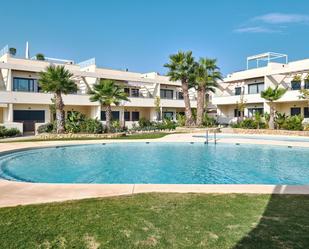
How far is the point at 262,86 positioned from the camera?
39562mm

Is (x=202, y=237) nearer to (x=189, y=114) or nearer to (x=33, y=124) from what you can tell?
(x=33, y=124)

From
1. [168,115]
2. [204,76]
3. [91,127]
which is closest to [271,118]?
[204,76]

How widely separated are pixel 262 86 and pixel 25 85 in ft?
99.0

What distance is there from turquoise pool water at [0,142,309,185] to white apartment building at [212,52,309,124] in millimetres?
17326

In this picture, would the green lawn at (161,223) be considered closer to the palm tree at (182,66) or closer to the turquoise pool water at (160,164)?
the turquoise pool water at (160,164)

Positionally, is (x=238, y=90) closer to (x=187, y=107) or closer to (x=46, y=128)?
(x=187, y=107)

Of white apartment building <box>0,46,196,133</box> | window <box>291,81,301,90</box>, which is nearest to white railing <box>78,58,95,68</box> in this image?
white apartment building <box>0,46,196,133</box>

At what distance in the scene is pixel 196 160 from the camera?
16.7 meters

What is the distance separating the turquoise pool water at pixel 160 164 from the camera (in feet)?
39.7

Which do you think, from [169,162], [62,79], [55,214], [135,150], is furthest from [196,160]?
[62,79]

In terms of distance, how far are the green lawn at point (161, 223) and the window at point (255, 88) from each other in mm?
34891

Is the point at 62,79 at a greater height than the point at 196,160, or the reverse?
the point at 62,79

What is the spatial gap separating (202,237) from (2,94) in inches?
1134

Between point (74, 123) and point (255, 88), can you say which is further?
point (255, 88)
